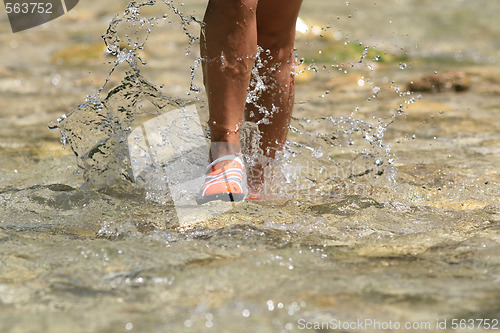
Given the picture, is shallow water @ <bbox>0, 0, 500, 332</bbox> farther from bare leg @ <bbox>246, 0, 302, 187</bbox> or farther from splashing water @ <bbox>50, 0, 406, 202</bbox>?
bare leg @ <bbox>246, 0, 302, 187</bbox>

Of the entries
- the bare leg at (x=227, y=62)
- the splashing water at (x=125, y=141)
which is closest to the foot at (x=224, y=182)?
the bare leg at (x=227, y=62)

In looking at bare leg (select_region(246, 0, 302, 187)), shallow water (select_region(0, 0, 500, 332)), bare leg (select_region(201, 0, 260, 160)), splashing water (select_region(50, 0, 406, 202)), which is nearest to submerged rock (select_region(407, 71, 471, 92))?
shallow water (select_region(0, 0, 500, 332))

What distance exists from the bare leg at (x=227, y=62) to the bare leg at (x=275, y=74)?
→ 0.69 ft

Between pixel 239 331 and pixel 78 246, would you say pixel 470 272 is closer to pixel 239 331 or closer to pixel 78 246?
pixel 239 331

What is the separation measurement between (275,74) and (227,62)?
0.35 metres

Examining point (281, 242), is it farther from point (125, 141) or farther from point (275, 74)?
point (125, 141)

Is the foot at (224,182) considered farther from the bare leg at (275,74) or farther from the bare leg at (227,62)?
the bare leg at (275,74)

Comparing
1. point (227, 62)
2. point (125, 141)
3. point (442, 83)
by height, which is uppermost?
point (227, 62)

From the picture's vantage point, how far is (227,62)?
1973 mm

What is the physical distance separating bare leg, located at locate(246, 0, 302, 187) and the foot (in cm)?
22

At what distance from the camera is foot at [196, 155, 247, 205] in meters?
1.95

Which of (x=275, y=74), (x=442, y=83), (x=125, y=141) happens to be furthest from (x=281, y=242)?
(x=442, y=83)

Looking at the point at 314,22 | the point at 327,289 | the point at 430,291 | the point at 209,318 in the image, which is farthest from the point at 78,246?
the point at 314,22

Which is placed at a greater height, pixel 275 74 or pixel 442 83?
pixel 275 74
